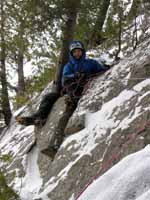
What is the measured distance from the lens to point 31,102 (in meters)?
11.8

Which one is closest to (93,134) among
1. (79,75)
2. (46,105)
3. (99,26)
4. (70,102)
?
(70,102)

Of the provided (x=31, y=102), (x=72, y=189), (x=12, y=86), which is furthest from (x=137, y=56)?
(x=12, y=86)

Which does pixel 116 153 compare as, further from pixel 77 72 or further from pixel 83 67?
pixel 83 67

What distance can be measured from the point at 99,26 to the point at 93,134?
5621mm

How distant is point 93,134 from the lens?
7414 millimetres

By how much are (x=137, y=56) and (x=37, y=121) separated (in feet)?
8.27

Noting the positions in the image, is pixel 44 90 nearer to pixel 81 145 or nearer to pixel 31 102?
pixel 31 102

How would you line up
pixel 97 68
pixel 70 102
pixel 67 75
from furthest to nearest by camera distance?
pixel 97 68, pixel 67 75, pixel 70 102

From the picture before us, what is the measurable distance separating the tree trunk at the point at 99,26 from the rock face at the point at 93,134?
3089mm

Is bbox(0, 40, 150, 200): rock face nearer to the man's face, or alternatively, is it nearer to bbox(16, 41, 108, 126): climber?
bbox(16, 41, 108, 126): climber

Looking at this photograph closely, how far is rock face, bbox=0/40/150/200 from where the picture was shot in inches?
257

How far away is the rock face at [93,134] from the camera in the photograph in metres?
6.54

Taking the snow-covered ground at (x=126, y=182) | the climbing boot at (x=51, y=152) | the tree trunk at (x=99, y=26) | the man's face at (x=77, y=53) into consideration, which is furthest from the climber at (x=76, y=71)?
the snow-covered ground at (x=126, y=182)

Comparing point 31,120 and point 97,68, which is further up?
point 97,68
